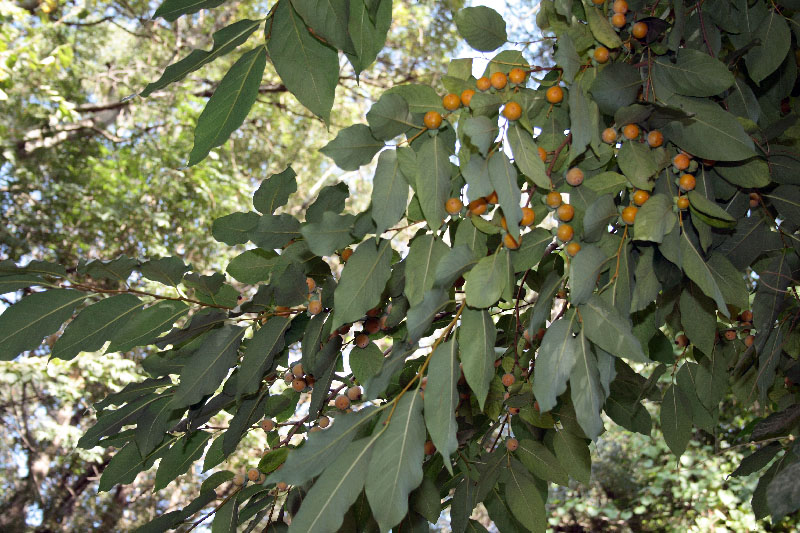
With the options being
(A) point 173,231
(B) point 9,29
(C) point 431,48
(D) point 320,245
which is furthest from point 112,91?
(D) point 320,245

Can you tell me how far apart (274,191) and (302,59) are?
0.87ft

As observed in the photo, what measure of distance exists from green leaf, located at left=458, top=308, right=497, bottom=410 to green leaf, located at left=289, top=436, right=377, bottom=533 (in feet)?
0.33

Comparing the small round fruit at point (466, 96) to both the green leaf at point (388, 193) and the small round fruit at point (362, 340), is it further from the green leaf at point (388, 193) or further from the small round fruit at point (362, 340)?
the small round fruit at point (362, 340)

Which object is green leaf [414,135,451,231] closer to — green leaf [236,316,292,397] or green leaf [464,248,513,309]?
green leaf [464,248,513,309]

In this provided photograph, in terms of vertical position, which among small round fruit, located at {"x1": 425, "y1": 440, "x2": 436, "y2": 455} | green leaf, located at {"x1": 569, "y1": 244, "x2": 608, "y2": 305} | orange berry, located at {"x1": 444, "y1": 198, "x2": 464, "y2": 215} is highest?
orange berry, located at {"x1": 444, "y1": 198, "x2": 464, "y2": 215}

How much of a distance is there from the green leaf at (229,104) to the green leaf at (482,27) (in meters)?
0.25

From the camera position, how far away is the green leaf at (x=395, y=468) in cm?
48

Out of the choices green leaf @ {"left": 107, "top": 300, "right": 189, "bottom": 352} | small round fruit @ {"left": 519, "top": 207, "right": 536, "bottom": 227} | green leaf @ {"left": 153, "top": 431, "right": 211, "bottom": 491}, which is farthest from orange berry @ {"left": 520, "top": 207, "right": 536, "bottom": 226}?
green leaf @ {"left": 153, "top": 431, "right": 211, "bottom": 491}

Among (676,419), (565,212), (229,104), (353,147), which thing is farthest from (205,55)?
(676,419)

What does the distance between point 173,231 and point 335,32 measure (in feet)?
16.0

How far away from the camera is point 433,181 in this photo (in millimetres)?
565

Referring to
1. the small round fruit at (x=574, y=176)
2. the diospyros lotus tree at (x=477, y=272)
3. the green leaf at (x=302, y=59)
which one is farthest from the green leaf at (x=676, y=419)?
the green leaf at (x=302, y=59)

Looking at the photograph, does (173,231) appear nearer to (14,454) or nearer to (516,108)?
(14,454)

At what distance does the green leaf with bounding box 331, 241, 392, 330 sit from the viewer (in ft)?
1.97
